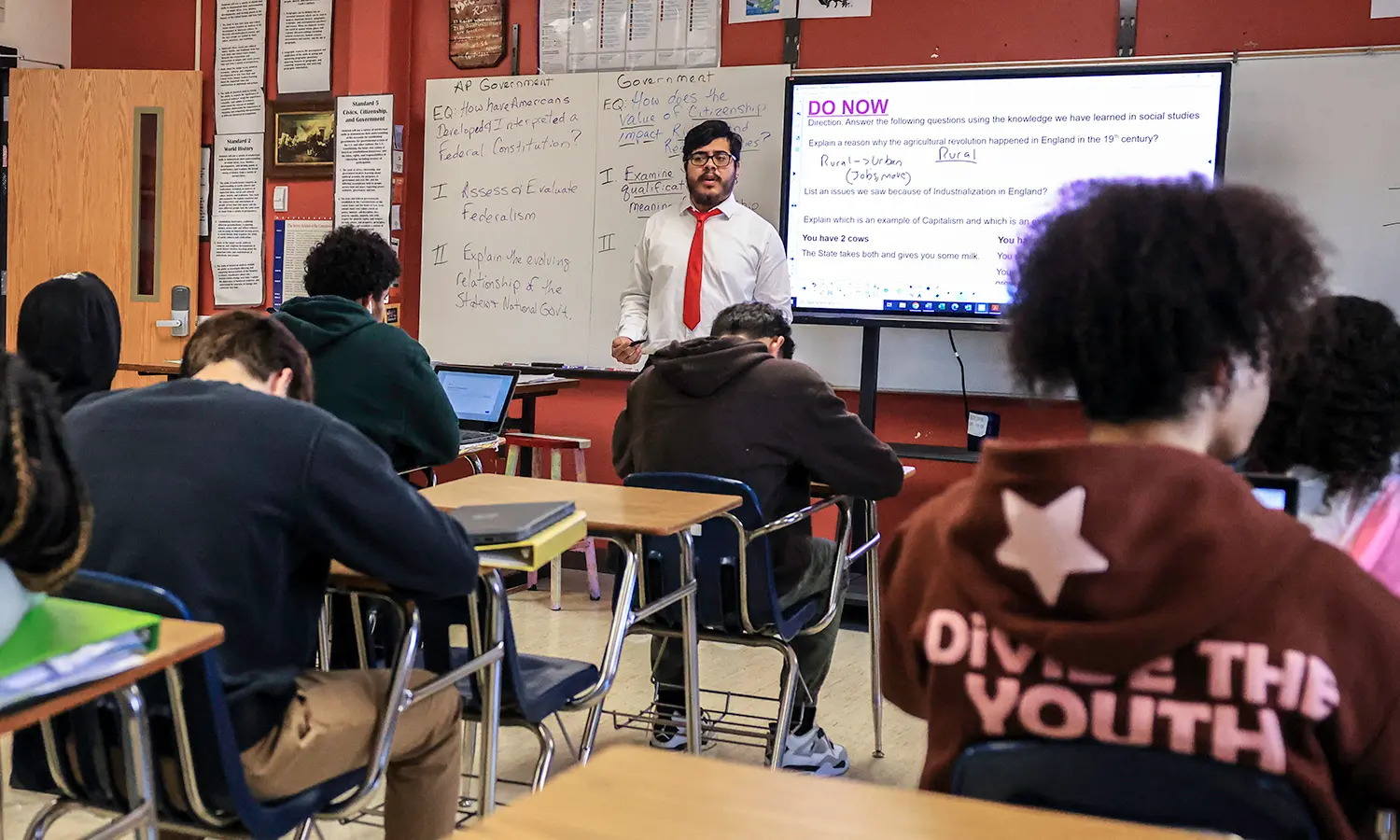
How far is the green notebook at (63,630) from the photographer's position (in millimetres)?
1113

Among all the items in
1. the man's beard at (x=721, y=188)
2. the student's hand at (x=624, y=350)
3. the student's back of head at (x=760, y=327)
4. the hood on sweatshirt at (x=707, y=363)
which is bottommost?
the student's hand at (x=624, y=350)

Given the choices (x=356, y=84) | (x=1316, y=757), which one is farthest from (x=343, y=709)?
(x=356, y=84)

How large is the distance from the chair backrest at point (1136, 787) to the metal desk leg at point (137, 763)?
92 centimetres

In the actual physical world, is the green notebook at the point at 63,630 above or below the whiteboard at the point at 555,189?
below

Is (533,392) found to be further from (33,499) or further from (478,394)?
(33,499)

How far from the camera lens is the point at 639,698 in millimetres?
3529

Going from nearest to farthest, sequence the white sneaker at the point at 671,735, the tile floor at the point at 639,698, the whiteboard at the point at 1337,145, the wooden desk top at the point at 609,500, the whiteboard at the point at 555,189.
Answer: the wooden desk top at the point at 609,500
the tile floor at the point at 639,698
the white sneaker at the point at 671,735
the whiteboard at the point at 1337,145
the whiteboard at the point at 555,189

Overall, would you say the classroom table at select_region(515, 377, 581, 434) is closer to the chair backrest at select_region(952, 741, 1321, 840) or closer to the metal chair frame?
the metal chair frame

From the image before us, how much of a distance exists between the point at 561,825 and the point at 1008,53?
4.13 m

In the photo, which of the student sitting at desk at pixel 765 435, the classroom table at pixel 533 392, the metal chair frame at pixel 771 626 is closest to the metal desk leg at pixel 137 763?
the metal chair frame at pixel 771 626

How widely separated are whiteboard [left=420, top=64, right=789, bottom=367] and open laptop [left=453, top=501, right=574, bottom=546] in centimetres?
305

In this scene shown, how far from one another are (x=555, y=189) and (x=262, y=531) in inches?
150

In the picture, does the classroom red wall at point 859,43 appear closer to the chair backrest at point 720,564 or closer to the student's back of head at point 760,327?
the student's back of head at point 760,327

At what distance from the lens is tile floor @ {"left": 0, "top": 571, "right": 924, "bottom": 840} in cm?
270
